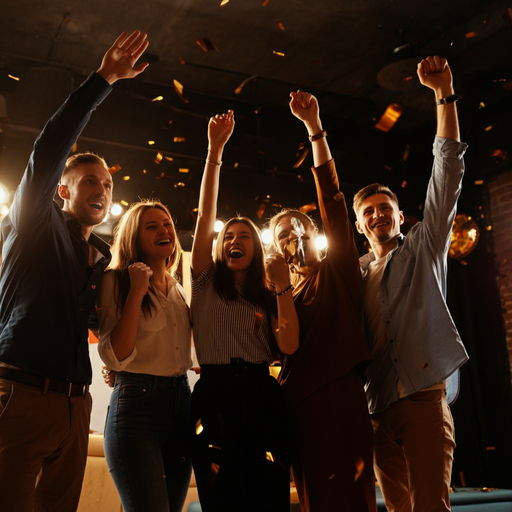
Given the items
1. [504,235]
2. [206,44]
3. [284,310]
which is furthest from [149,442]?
[504,235]

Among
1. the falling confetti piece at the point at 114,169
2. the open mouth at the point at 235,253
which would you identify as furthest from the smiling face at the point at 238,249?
the falling confetti piece at the point at 114,169

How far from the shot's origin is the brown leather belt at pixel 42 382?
1737 mm

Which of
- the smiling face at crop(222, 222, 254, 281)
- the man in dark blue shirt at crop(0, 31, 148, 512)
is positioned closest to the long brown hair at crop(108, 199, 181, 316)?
the man in dark blue shirt at crop(0, 31, 148, 512)

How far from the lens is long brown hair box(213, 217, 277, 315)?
222 centimetres

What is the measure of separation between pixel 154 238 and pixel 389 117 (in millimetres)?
4514

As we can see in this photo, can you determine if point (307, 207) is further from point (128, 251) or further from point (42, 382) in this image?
point (42, 382)

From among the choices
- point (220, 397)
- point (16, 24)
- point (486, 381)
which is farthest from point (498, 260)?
point (16, 24)

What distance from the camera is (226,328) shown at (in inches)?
82.3

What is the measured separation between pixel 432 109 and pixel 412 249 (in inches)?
160

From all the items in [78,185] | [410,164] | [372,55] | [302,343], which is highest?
[372,55]

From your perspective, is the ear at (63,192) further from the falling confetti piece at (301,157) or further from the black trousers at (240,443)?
the falling confetti piece at (301,157)

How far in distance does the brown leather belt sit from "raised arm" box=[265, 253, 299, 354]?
0.76m

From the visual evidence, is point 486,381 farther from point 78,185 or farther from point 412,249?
point 78,185

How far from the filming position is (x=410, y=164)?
638cm
